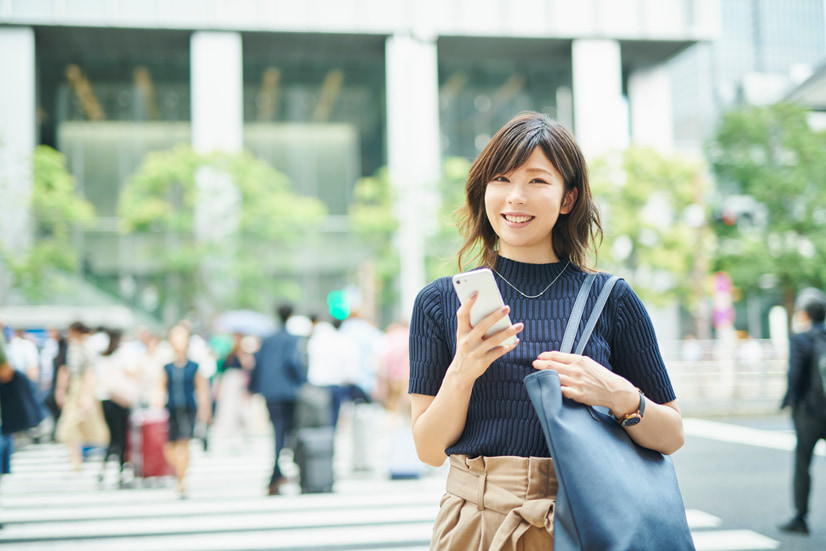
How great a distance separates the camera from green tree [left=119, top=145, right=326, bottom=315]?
2761 cm

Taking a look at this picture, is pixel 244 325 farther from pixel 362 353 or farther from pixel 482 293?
pixel 482 293

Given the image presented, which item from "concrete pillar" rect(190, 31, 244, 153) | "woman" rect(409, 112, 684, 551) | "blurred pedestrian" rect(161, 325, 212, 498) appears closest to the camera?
"woman" rect(409, 112, 684, 551)

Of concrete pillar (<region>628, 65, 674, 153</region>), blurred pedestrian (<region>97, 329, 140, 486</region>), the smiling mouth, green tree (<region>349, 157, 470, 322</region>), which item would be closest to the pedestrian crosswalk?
blurred pedestrian (<region>97, 329, 140, 486</region>)

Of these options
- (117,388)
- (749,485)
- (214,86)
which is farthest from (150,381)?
(214,86)

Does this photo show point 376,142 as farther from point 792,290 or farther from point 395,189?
point 792,290

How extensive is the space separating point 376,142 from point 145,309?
12.0 meters

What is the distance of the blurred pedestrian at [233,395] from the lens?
13.5 meters

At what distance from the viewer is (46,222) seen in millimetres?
28469

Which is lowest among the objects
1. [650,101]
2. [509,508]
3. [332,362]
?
[332,362]

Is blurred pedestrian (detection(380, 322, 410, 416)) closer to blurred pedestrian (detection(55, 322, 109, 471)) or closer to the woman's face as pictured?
blurred pedestrian (detection(55, 322, 109, 471))

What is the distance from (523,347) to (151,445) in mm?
9191

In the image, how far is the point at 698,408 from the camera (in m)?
17.8

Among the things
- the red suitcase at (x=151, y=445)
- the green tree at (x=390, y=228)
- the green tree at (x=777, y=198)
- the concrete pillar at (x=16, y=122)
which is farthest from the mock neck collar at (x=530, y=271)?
the concrete pillar at (x=16, y=122)

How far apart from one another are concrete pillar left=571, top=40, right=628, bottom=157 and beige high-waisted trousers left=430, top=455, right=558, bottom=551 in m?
32.3
